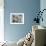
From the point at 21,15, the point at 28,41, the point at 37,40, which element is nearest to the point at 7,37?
the point at 21,15

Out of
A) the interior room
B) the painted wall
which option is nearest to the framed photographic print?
the interior room

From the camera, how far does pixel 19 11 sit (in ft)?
16.8

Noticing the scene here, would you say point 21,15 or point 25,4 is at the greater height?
point 25,4

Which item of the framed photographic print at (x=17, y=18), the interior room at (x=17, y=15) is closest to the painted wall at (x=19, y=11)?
the interior room at (x=17, y=15)

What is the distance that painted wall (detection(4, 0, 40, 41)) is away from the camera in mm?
5117

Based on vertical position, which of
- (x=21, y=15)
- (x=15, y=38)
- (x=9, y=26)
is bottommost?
(x=15, y=38)

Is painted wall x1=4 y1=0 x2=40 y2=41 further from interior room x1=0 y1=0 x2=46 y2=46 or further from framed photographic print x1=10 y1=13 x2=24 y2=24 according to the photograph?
framed photographic print x1=10 y1=13 x2=24 y2=24

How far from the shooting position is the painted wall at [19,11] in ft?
16.8

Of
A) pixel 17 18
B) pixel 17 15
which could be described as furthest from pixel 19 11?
pixel 17 18

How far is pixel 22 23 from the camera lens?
5.16 m

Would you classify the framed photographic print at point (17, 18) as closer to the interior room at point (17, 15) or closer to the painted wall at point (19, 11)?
the interior room at point (17, 15)

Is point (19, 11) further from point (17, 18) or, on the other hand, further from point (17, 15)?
point (17, 18)

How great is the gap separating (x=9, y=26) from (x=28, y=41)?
7.10ft

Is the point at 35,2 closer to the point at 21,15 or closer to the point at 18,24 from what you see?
the point at 21,15
